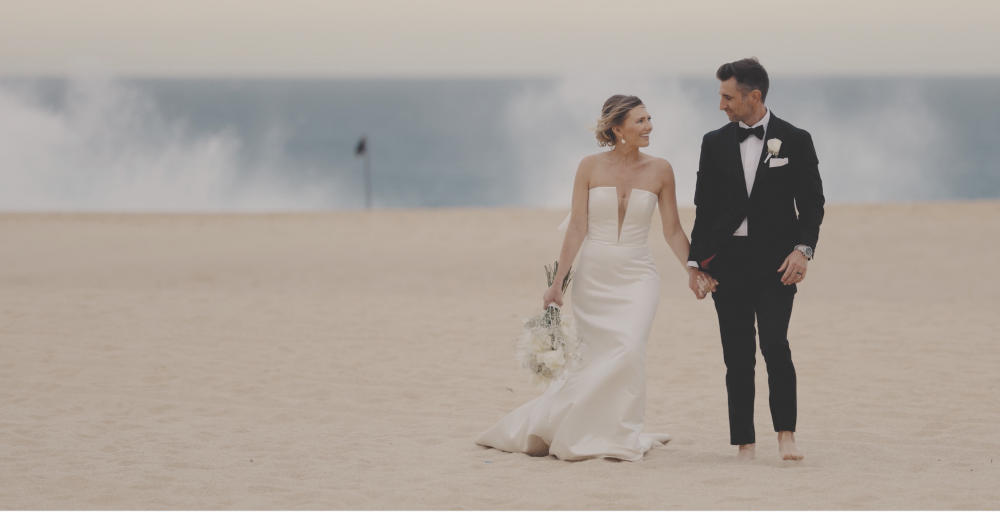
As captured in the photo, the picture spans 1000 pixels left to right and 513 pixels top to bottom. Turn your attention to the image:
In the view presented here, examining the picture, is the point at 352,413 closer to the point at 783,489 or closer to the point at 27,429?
the point at 27,429

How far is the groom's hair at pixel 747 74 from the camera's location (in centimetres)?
433

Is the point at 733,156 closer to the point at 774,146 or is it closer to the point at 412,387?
the point at 774,146

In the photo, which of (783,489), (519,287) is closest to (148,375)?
(783,489)

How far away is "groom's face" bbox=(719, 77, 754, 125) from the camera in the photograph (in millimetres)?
4367

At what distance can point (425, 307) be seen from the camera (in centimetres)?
1097

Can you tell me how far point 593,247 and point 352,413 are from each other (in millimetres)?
2245

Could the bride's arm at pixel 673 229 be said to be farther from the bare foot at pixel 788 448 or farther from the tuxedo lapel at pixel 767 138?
the bare foot at pixel 788 448

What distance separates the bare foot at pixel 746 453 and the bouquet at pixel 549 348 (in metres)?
0.94

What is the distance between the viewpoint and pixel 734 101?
14.4 feet

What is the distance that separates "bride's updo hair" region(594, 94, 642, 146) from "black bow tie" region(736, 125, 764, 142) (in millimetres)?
538

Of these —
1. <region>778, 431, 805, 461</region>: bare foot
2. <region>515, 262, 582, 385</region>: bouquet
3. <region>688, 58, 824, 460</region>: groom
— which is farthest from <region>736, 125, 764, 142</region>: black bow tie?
<region>778, 431, 805, 461</region>: bare foot

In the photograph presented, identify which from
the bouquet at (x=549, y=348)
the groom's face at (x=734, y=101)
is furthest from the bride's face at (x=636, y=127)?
the bouquet at (x=549, y=348)

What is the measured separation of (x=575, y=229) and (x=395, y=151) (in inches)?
2402

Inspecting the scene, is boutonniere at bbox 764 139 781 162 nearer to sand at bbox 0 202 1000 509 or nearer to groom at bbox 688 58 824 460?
groom at bbox 688 58 824 460
